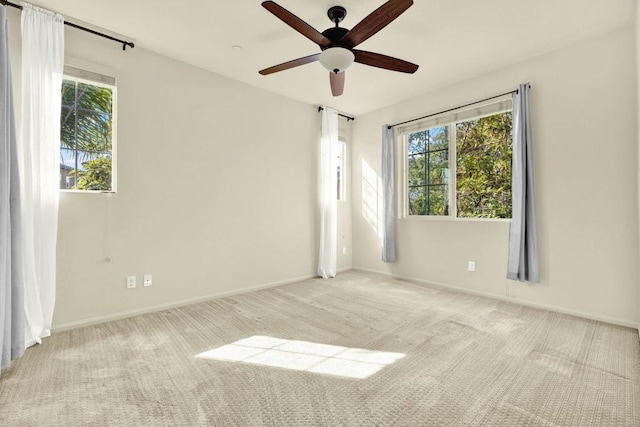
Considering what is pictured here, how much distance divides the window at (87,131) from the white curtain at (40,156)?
209mm

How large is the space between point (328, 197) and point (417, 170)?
143 centimetres

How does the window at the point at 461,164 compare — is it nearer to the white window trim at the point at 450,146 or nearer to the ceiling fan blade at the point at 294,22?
the white window trim at the point at 450,146

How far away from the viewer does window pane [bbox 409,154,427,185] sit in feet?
14.6

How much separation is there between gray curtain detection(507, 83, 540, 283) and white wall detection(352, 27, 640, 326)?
124 mm

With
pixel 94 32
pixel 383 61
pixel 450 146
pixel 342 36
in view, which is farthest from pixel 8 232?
pixel 450 146

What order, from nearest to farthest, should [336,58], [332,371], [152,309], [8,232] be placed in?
[8,232] < [332,371] < [336,58] < [152,309]

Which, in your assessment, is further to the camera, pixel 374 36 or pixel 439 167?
pixel 439 167

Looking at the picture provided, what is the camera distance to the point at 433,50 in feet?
10.2

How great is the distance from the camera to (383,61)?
2.49m

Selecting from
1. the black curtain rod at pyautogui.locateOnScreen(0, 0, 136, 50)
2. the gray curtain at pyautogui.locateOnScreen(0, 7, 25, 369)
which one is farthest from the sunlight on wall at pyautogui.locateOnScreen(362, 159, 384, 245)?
the gray curtain at pyautogui.locateOnScreen(0, 7, 25, 369)

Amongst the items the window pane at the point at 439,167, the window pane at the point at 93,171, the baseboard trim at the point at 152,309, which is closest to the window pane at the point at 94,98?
the window pane at the point at 93,171

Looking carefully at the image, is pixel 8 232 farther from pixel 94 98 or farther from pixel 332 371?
pixel 332 371

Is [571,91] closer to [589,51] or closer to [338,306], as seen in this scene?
[589,51]

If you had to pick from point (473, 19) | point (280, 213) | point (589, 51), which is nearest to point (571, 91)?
point (589, 51)
